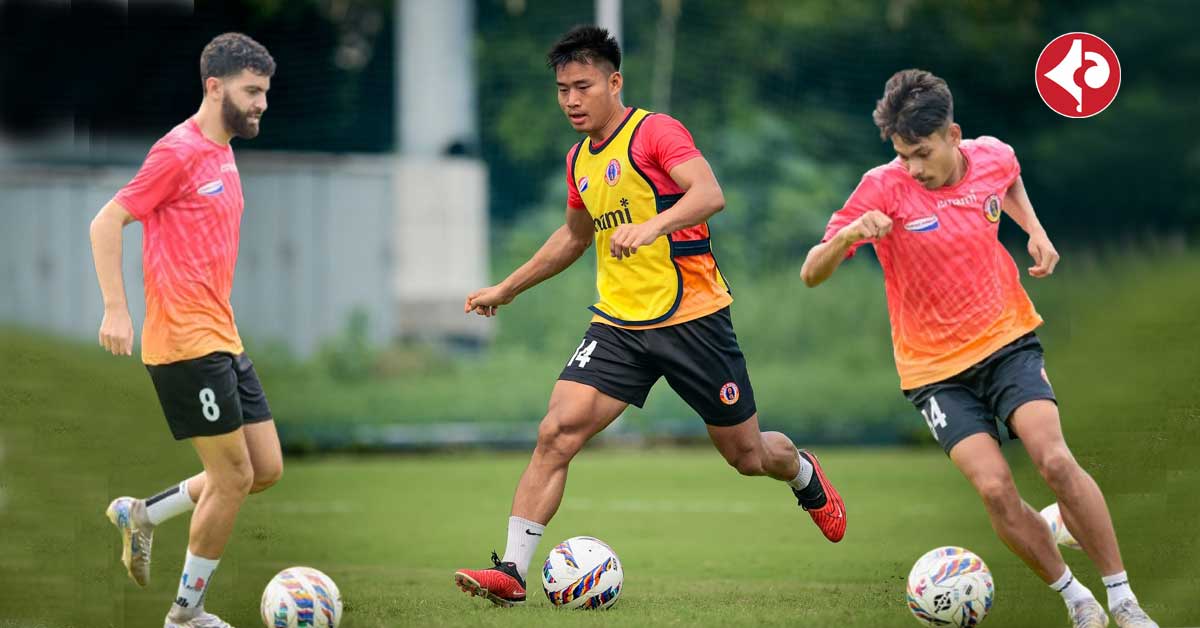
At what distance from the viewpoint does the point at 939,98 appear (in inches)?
237

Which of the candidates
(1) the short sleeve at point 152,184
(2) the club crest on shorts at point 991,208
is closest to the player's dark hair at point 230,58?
(1) the short sleeve at point 152,184

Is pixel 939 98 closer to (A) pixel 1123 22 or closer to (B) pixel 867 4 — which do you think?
(B) pixel 867 4

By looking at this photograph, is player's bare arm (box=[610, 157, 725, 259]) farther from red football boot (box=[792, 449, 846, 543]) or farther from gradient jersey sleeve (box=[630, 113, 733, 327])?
red football boot (box=[792, 449, 846, 543])

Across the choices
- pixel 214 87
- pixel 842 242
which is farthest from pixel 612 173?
pixel 214 87

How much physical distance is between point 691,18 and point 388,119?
12.3 feet

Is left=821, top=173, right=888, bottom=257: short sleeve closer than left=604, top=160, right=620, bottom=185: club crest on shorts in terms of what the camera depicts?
Yes

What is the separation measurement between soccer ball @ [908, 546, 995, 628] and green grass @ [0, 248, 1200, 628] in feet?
0.72

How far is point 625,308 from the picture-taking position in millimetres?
6801

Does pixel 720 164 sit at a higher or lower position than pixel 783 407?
higher

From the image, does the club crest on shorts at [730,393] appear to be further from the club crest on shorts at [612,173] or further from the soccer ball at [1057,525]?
the soccer ball at [1057,525]

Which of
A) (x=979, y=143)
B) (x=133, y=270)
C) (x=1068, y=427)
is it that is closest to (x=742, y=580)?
(x=1068, y=427)

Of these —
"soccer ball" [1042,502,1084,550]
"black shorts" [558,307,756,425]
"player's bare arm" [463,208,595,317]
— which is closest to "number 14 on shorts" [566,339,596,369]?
"black shorts" [558,307,756,425]

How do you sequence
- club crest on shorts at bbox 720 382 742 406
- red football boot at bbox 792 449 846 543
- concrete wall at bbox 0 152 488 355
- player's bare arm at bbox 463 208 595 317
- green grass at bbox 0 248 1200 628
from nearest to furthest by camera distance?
green grass at bbox 0 248 1200 628, club crest on shorts at bbox 720 382 742 406, player's bare arm at bbox 463 208 595 317, red football boot at bbox 792 449 846 543, concrete wall at bbox 0 152 488 355

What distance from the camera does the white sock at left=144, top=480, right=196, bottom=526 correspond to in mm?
6945
